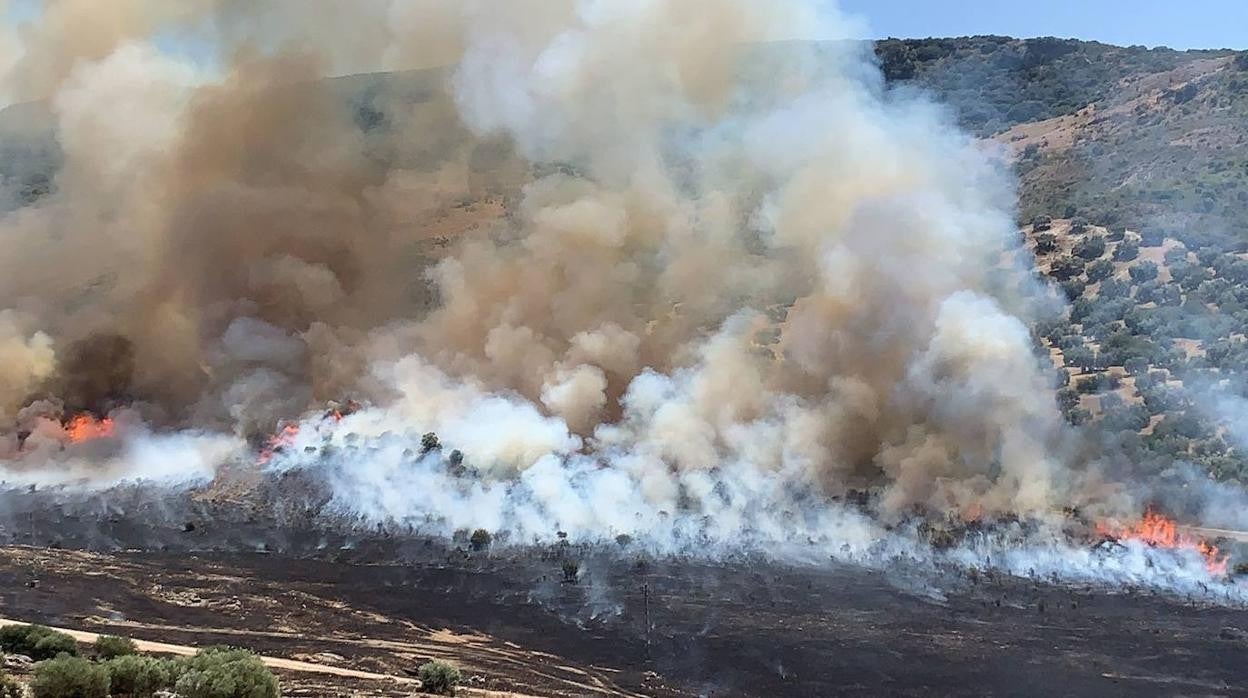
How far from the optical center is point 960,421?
37.9 meters

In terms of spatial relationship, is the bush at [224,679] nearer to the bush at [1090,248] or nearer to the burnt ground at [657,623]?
the burnt ground at [657,623]

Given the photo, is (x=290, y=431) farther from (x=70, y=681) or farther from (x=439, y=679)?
(x=70, y=681)

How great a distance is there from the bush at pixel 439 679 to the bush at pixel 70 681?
6442 millimetres

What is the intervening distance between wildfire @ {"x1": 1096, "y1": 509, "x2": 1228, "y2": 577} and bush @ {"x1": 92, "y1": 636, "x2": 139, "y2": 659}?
29.1 metres

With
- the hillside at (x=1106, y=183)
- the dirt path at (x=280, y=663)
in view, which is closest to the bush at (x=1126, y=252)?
the hillside at (x=1106, y=183)

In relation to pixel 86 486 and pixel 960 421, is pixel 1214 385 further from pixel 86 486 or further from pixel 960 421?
pixel 86 486

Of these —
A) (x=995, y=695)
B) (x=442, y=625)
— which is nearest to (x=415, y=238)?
(x=442, y=625)

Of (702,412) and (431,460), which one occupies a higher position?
(702,412)

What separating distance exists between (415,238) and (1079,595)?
64.1 meters

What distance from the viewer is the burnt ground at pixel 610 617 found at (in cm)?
2359

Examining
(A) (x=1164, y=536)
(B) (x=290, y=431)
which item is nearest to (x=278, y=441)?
(B) (x=290, y=431)

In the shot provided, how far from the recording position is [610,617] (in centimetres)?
2823

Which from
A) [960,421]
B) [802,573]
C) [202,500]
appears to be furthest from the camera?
[202,500]

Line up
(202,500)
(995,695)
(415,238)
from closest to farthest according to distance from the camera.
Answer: (995,695), (202,500), (415,238)
